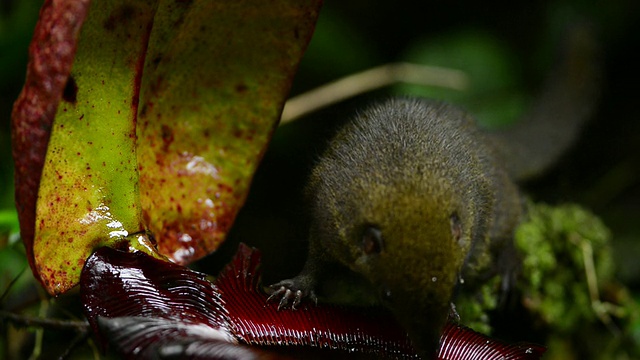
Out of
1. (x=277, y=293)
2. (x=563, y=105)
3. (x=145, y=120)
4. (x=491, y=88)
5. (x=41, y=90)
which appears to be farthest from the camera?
(x=491, y=88)

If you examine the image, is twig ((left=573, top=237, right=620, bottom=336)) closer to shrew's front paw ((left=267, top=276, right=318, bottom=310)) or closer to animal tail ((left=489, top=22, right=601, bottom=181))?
animal tail ((left=489, top=22, right=601, bottom=181))

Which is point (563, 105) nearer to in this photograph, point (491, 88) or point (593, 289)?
point (491, 88)

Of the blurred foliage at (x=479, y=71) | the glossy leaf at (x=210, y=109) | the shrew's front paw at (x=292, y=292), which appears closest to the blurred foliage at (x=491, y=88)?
the blurred foliage at (x=479, y=71)

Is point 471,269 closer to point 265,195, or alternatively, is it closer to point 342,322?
point 342,322

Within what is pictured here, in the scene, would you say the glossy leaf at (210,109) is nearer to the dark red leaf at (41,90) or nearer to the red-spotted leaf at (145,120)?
the red-spotted leaf at (145,120)

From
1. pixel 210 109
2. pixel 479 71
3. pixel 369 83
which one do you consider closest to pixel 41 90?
pixel 210 109

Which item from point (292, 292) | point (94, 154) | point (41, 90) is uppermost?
point (41, 90)

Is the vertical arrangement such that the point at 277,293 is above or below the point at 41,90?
below
